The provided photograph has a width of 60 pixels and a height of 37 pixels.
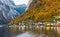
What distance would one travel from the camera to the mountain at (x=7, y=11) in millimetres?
18405

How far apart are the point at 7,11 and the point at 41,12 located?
3338 millimetres

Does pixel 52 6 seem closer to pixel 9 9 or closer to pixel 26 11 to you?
pixel 26 11

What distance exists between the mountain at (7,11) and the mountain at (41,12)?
20.7 inches

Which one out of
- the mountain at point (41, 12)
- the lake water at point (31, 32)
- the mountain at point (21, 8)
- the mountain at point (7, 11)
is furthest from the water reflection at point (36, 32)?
the mountain at point (21, 8)

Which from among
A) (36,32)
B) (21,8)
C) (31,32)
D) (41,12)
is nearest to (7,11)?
(21,8)

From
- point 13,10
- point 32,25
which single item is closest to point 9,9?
point 13,10

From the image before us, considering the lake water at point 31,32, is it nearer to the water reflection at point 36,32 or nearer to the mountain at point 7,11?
the water reflection at point 36,32

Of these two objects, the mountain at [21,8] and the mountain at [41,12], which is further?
the mountain at [21,8]

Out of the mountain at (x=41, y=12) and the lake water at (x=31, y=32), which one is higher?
the mountain at (x=41, y=12)

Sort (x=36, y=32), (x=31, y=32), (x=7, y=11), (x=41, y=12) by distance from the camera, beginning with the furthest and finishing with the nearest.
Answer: (x=7, y=11)
(x=41, y=12)
(x=31, y=32)
(x=36, y=32)

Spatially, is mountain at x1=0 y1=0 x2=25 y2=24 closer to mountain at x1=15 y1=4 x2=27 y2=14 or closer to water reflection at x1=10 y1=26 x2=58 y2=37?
mountain at x1=15 y1=4 x2=27 y2=14

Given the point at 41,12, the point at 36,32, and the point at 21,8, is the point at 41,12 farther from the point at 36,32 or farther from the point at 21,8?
the point at 36,32

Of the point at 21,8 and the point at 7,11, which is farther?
the point at 7,11

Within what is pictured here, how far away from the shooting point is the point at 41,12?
17.8m
